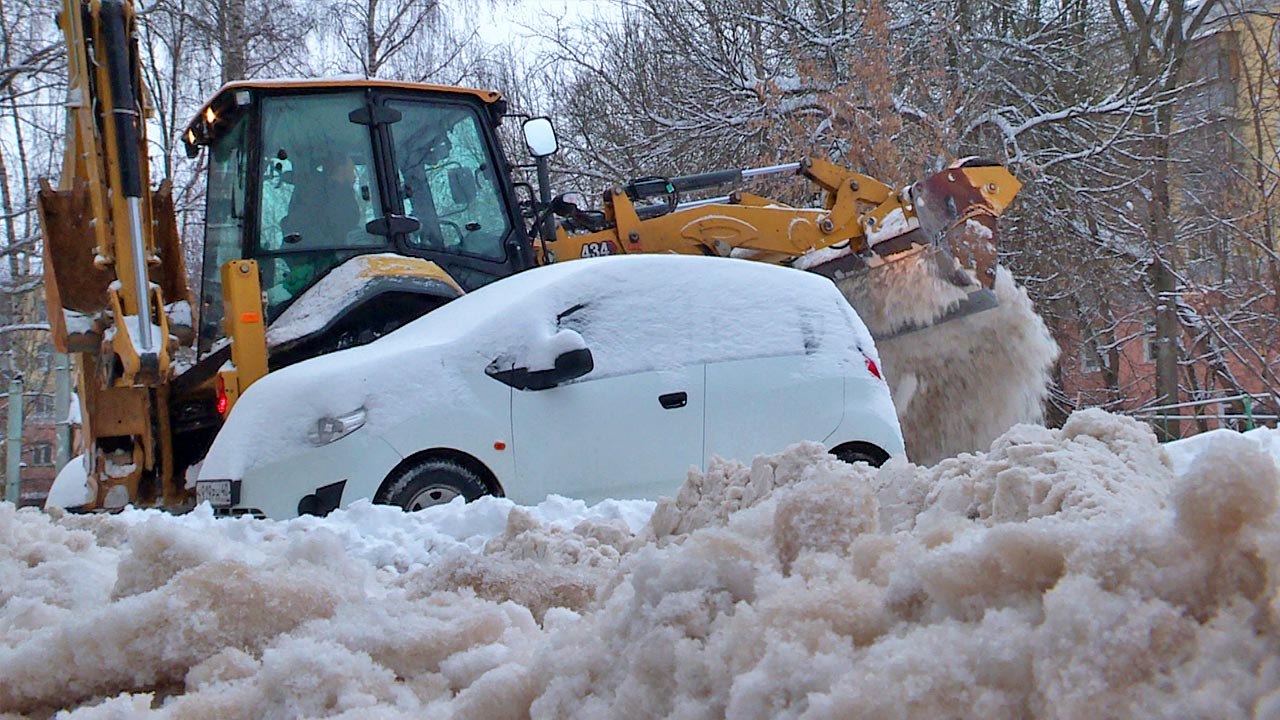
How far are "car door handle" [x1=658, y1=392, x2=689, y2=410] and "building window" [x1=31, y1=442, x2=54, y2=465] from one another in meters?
27.7

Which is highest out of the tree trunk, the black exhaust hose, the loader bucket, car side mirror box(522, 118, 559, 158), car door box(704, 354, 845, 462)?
the tree trunk

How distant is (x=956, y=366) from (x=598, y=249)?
104 inches

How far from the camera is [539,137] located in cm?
746

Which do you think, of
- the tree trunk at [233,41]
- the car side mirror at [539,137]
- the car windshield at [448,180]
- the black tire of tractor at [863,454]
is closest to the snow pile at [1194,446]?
the black tire of tractor at [863,454]

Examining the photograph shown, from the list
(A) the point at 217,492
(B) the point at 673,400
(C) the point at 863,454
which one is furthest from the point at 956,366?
(A) the point at 217,492

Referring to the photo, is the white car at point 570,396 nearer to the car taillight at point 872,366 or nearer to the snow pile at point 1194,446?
the car taillight at point 872,366

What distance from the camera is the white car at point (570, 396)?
5645mm

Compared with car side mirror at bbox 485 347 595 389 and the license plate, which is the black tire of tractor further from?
the license plate

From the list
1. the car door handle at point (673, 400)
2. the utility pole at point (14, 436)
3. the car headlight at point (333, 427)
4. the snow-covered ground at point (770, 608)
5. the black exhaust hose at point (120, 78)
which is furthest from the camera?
the utility pole at point (14, 436)

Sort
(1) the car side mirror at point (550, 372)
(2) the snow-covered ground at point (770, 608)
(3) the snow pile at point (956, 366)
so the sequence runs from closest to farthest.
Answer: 1. (2) the snow-covered ground at point (770, 608)
2. (1) the car side mirror at point (550, 372)
3. (3) the snow pile at point (956, 366)

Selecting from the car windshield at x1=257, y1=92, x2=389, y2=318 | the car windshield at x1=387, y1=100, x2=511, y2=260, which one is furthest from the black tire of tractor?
the car windshield at x1=257, y1=92, x2=389, y2=318

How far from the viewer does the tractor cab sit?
24.1ft

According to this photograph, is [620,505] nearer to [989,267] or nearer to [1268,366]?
[989,267]

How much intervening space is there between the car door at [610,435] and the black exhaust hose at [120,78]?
3178 millimetres
